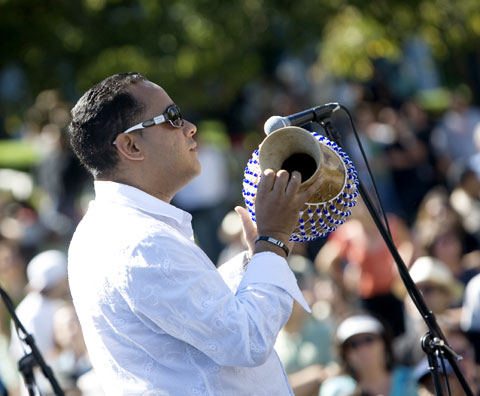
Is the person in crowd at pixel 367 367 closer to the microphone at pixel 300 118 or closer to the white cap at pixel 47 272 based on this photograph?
the microphone at pixel 300 118

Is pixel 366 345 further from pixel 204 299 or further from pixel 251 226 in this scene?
pixel 204 299

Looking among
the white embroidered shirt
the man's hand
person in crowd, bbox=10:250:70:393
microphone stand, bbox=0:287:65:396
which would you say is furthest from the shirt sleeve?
person in crowd, bbox=10:250:70:393

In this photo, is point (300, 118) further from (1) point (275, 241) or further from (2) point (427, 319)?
(2) point (427, 319)

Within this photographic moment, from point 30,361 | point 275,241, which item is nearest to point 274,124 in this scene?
point 275,241

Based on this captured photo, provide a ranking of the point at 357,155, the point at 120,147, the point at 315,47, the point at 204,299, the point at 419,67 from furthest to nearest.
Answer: the point at 419,67 → the point at 315,47 → the point at 357,155 → the point at 120,147 → the point at 204,299

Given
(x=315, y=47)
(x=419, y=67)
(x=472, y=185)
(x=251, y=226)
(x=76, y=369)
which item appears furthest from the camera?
(x=419, y=67)

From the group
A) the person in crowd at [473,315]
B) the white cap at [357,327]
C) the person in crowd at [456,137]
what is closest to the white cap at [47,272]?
the white cap at [357,327]

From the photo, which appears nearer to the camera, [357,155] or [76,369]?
[76,369]

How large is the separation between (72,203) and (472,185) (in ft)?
15.7

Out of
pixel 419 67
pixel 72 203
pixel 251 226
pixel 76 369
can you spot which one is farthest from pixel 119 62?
pixel 419 67

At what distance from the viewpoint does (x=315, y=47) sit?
41.7 feet

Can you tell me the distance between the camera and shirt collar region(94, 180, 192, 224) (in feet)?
8.54

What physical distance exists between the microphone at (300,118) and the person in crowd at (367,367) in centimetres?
231

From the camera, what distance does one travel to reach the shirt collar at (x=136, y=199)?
2602 millimetres
